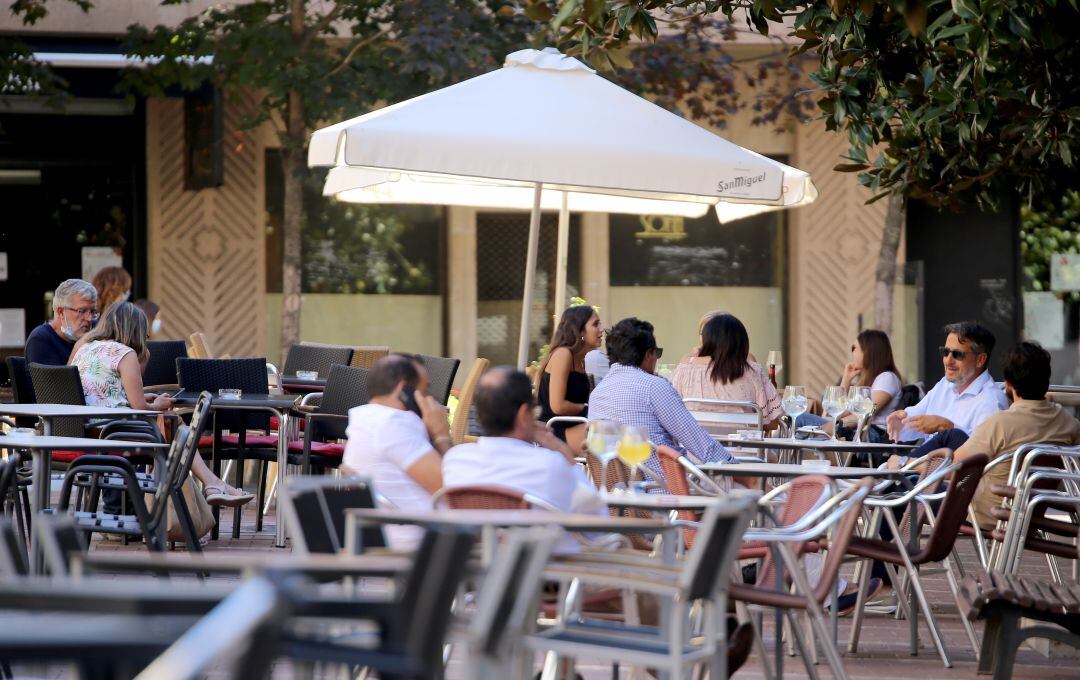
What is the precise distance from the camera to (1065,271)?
59.3 feet

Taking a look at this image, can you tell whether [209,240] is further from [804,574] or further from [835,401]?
[804,574]

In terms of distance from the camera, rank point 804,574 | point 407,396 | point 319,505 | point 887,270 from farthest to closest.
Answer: point 887,270 → point 407,396 → point 804,574 → point 319,505

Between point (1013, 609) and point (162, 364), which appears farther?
point (162, 364)

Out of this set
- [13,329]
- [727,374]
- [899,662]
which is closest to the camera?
[899,662]

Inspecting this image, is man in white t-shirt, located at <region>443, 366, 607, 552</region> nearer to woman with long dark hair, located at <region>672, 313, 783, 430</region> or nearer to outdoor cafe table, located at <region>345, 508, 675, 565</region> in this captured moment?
outdoor cafe table, located at <region>345, 508, 675, 565</region>

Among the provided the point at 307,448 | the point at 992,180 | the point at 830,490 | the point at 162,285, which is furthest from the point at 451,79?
the point at 830,490

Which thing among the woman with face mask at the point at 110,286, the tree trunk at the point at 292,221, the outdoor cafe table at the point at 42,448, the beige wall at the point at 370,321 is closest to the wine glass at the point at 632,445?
the outdoor cafe table at the point at 42,448

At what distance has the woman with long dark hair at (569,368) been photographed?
9.69 m

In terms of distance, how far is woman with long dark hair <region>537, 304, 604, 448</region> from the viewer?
969cm

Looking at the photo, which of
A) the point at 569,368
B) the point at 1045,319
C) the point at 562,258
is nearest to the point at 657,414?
the point at 569,368

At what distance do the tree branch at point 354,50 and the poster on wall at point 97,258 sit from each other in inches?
160

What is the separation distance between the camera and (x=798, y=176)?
9.65m

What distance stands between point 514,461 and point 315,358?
329 inches

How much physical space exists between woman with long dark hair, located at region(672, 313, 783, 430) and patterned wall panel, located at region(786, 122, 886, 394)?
8.97 meters
